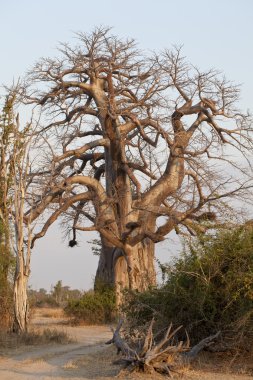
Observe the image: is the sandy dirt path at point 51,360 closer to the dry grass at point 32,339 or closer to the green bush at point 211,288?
the dry grass at point 32,339

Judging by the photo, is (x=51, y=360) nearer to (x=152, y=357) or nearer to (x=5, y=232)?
(x=152, y=357)

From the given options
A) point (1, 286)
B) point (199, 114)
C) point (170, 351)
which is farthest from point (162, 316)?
point (199, 114)

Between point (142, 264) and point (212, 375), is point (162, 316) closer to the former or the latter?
point (212, 375)

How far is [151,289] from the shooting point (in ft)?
35.6

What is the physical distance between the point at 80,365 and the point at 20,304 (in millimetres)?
3979

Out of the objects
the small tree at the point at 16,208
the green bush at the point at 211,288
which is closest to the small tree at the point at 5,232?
the small tree at the point at 16,208

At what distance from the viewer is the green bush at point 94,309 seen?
56.4 ft

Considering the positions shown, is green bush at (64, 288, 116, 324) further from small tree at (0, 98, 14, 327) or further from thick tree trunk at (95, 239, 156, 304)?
small tree at (0, 98, 14, 327)

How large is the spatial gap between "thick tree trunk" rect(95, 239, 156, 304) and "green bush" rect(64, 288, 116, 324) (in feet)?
1.97

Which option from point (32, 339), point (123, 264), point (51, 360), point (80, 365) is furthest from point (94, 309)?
point (80, 365)

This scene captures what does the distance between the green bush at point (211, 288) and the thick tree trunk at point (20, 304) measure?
3.73m

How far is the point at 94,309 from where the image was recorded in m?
17.3

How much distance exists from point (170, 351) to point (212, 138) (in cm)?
991

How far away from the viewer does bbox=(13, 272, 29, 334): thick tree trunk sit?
13.1 m
